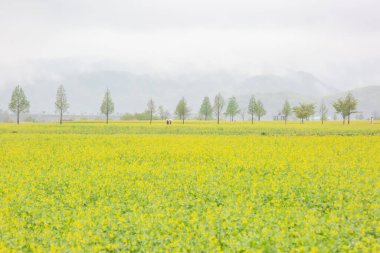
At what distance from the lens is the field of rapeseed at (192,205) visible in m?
11.5

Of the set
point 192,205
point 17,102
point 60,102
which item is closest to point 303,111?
point 60,102

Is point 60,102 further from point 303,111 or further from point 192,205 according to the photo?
point 192,205

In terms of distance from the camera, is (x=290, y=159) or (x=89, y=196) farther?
(x=290, y=159)

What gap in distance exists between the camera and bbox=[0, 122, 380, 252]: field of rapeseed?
1150cm

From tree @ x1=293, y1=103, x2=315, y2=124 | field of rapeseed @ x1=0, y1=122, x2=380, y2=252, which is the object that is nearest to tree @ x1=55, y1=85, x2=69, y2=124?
tree @ x1=293, y1=103, x2=315, y2=124

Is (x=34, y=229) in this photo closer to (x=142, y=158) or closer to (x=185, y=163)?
(x=185, y=163)

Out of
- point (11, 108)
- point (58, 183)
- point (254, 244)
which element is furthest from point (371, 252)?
point (11, 108)

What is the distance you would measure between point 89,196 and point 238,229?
7791mm

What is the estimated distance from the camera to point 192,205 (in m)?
15.6

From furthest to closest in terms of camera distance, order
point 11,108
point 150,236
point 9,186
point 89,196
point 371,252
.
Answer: point 11,108
point 9,186
point 89,196
point 150,236
point 371,252

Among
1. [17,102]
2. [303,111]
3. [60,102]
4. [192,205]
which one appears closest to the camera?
[192,205]

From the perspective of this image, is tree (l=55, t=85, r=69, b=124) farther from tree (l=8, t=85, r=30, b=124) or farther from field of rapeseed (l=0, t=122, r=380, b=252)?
field of rapeseed (l=0, t=122, r=380, b=252)

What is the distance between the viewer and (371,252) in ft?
34.5

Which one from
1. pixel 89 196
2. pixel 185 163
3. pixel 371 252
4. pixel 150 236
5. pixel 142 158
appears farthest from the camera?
pixel 142 158
